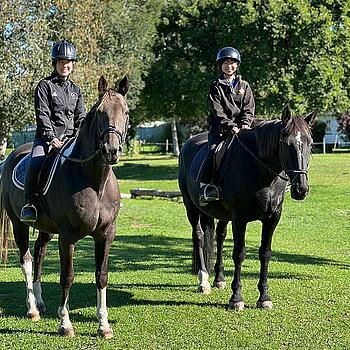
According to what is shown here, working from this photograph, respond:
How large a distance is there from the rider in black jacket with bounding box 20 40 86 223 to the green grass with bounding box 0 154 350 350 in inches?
63.4

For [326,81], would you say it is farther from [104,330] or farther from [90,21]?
[104,330]

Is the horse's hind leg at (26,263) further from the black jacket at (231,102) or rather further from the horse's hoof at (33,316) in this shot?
the black jacket at (231,102)

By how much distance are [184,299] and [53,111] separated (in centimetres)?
320

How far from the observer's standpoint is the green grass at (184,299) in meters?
6.32

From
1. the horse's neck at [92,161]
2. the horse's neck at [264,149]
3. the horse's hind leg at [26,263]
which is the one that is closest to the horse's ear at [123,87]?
the horse's neck at [92,161]

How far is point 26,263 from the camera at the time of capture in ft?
24.5

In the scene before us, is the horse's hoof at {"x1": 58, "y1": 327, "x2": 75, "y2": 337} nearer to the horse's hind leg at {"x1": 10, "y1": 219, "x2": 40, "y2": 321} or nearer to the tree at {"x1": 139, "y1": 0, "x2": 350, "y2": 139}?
the horse's hind leg at {"x1": 10, "y1": 219, "x2": 40, "y2": 321}

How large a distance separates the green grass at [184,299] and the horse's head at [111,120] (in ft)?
6.93

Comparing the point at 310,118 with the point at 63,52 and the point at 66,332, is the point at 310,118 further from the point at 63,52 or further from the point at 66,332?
the point at 66,332

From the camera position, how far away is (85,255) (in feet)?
39.8

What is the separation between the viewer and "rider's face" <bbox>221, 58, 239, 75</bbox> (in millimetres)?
7969

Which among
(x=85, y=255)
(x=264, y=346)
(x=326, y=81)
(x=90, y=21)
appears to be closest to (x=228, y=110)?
(x=264, y=346)

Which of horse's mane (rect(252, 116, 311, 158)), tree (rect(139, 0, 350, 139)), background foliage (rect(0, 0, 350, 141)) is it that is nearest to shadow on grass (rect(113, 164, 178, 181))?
background foliage (rect(0, 0, 350, 141))

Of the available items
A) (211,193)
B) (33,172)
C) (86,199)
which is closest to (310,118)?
(211,193)
